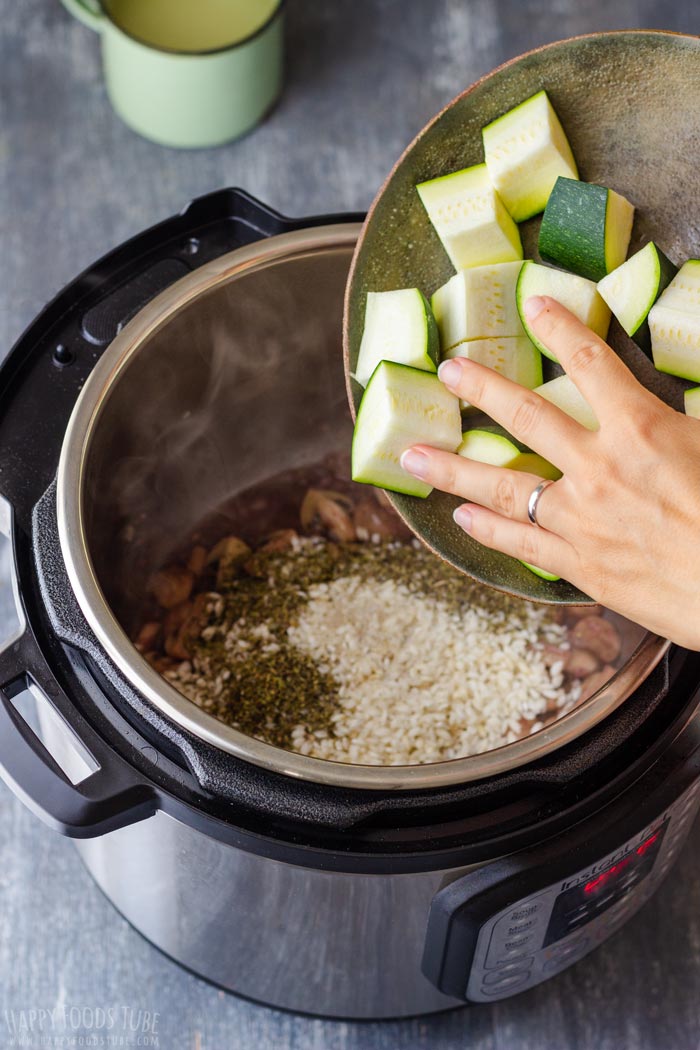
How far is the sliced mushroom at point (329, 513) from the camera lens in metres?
1.37

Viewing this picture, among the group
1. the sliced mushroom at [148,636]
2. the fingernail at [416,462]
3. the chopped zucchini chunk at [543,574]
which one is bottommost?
the sliced mushroom at [148,636]

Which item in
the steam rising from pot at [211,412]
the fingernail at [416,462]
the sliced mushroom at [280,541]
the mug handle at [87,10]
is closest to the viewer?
the fingernail at [416,462]

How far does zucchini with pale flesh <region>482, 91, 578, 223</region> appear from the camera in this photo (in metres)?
0.97

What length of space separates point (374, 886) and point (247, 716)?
1.06ft

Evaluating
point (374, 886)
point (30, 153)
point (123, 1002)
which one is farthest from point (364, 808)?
point (30, 153)

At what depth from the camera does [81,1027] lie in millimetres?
1218

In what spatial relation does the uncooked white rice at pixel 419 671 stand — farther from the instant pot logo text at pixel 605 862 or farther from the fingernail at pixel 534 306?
the fingernail at pixel 534 306

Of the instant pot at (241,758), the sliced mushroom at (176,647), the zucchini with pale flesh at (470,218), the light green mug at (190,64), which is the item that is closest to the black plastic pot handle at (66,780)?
the instant pot at (241,758)

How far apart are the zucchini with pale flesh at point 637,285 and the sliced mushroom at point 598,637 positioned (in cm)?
36

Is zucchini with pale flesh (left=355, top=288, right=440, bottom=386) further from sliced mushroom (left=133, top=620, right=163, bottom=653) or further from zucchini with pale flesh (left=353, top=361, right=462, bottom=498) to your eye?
sliced mushroom (left=133, top=620, right=163, bottom=653)

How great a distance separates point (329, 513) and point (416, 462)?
475 millimetres

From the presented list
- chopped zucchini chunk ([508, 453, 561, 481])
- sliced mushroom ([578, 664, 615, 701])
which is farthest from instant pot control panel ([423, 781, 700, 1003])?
chopped zucchini chunk ([508, 453, 561, 481])

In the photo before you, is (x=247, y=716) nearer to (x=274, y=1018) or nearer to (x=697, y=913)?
(x=274, y=1018)

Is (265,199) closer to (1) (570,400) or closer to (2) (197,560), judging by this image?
(2) (197,560)
